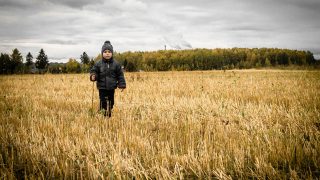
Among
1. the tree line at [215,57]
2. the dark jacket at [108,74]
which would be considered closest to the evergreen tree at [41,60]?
the tree line at [215,57]

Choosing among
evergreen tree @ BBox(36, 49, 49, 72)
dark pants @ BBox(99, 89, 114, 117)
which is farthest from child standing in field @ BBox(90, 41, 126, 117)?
evergreen tree @ BBox(36, 49, 49, 72)

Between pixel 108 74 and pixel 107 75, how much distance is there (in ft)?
0.12

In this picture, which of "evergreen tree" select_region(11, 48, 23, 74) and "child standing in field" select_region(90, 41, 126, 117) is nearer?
"child standing in field" select_region(90, 41, 126, 117)

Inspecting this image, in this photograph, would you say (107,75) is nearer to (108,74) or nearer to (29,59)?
(108,74)

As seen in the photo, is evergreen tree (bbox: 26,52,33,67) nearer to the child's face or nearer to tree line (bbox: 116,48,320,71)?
tree line (bbox: 116,48,320,71)

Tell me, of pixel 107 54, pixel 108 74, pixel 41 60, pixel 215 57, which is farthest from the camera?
pixel 215 57

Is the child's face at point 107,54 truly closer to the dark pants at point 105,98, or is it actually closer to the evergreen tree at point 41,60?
the dark pants at point 105,98

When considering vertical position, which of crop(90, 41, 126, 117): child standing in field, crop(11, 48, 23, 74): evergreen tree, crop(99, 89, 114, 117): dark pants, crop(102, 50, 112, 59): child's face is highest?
crop(11, 48, 23, 74): evergreen tree

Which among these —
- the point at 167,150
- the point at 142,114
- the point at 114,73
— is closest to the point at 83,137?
the point at 167,150

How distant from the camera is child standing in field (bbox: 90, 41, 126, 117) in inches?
253

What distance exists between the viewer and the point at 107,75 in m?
6.46

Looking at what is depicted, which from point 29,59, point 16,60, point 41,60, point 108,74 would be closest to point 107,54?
point 108,74

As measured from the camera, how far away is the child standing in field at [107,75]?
21.0ft

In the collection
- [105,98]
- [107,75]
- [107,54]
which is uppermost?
[107,54]
